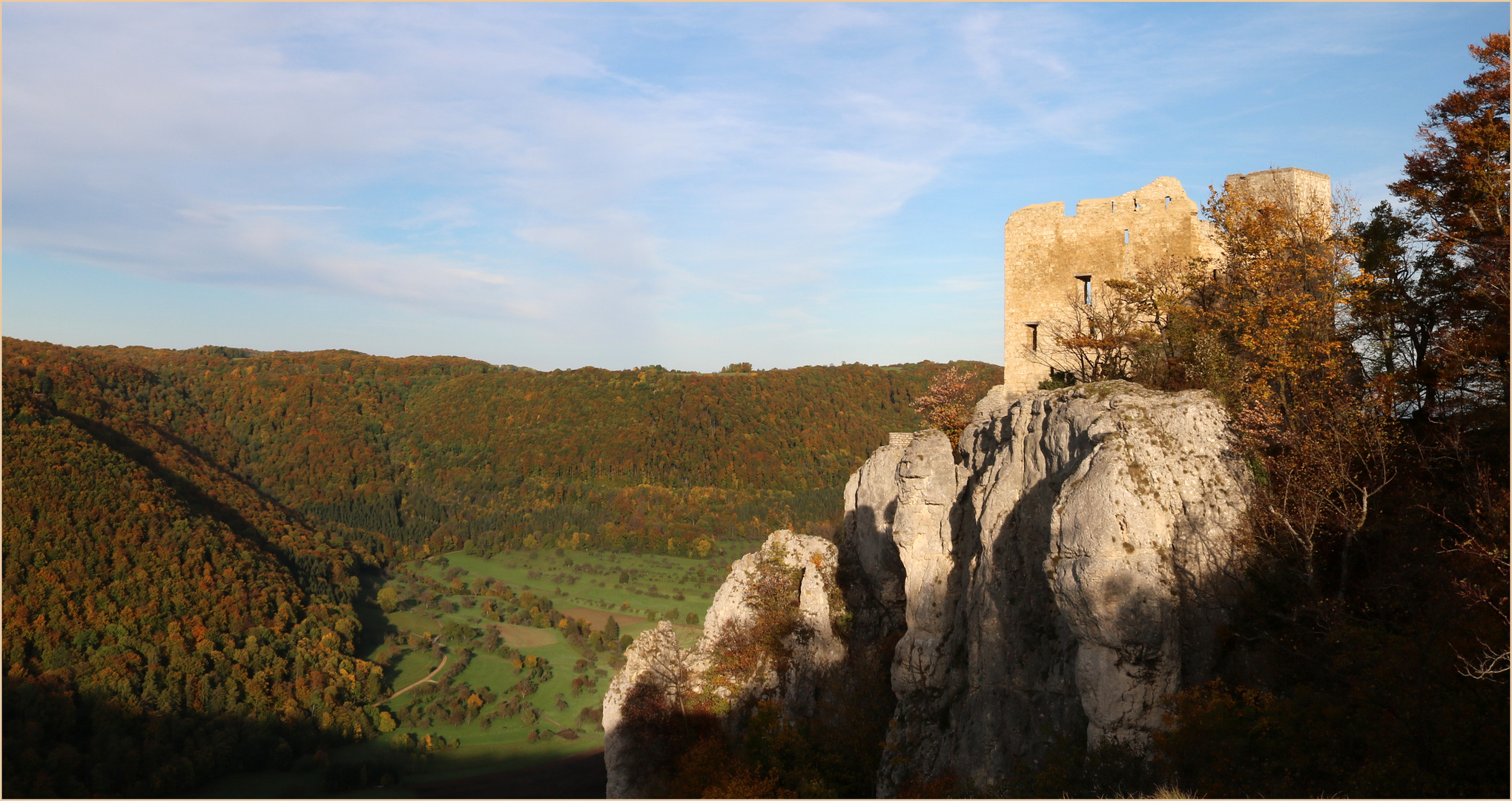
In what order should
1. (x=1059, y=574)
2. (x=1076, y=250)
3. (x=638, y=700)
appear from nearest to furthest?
(x=1059, y=574), (x=1076, y=250), (x=638, y=700)

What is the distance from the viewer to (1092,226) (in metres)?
22.8

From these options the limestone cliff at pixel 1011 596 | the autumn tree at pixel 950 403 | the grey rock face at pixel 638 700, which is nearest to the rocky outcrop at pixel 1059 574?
the limestone cliff at pixel 1011 596

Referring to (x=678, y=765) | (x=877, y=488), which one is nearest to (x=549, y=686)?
(x=678, y=765)

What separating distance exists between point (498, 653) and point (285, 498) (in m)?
63.8

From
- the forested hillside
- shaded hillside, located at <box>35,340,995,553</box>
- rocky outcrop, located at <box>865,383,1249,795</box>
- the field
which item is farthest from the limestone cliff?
shaded hillside, located at <box>35,340,995,553</box>

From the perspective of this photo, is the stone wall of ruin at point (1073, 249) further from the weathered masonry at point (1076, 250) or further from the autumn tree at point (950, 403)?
the autumn tree at point (950, 403)

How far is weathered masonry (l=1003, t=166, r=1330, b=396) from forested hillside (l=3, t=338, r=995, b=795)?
2436 centimetres

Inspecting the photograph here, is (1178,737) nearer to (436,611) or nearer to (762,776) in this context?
(762,776)

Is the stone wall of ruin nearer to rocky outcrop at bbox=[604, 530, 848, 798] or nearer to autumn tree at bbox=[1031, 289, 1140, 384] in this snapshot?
autumn tree at bbox=[1031, 289, 1140, 384]

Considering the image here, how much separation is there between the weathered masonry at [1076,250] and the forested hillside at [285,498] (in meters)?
24.4

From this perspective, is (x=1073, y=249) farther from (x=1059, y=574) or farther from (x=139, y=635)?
(x=139, y=635)

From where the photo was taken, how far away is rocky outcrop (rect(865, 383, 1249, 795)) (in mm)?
13992

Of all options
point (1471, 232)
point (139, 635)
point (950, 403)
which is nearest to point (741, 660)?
point (950, 403)

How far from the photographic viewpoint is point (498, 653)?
91.1m
